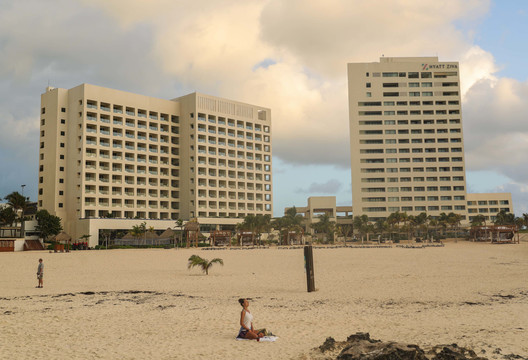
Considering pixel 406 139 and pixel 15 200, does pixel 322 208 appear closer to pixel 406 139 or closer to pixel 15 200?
pixel 406 139

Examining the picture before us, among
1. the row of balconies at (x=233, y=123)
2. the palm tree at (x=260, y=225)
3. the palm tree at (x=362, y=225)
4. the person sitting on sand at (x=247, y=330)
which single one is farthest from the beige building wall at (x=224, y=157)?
the person sitting on sand at (x=247, y=330)

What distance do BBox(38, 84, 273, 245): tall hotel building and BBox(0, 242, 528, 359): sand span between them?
64.4 meters

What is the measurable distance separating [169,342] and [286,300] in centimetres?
825

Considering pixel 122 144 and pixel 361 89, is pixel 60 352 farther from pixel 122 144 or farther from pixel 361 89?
pixel 361 89

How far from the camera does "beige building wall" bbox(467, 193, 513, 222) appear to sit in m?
148

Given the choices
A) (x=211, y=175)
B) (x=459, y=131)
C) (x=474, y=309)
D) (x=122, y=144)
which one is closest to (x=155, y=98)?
(x=122, y=144)

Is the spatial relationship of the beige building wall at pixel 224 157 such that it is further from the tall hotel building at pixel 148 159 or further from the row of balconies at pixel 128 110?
the row of balconies at pixel 128 110

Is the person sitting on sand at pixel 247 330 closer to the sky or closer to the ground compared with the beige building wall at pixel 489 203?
closer to the ground

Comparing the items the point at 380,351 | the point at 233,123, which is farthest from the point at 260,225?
the point at 380,351

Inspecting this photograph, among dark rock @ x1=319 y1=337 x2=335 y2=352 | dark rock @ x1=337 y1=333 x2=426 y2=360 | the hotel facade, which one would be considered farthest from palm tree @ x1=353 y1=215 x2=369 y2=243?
dark rock @ x1=337 y1=333 x2=426 y2=360

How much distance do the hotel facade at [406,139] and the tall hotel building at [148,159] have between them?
28.9m

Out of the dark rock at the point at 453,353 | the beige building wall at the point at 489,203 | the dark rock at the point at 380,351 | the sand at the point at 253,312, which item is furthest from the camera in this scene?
the beige building wall at the point at 489,203

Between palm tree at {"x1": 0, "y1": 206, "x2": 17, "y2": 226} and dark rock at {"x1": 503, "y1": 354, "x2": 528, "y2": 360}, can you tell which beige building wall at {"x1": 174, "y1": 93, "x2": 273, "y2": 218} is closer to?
palm tree at {"x1": 0, "y1": 206, "x2": 17, "y2": 226}

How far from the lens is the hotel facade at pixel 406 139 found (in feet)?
435
